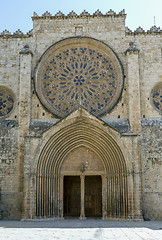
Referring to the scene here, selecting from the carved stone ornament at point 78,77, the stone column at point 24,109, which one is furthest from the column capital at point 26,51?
the carved stone ornament at point 78,77

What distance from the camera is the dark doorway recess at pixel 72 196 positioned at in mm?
16719

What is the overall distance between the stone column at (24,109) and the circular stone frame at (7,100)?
920 millimetres

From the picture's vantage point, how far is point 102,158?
1488cm

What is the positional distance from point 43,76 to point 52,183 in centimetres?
505

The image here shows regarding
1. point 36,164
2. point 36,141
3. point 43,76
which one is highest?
point 43,76

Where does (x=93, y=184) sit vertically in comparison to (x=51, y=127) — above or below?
below

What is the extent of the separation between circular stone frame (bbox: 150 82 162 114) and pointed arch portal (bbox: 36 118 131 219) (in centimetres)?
295

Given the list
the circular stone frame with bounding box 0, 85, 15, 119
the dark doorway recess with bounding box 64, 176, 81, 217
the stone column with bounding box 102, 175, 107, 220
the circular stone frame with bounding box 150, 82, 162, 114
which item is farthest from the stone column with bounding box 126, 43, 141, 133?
the circular stone frame with bounding box 0, 85, 15, 119

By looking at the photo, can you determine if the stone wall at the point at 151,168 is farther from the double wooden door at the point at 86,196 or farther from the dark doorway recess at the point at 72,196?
the dark doorway recess at the point at 72,196

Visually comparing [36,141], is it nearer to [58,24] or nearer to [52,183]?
[52,183]

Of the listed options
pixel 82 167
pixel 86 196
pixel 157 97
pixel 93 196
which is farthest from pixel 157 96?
pixel 86 196

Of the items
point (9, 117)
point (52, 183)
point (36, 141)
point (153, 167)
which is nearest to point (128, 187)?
point (153, 167)

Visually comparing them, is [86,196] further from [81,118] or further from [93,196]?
[81,118]

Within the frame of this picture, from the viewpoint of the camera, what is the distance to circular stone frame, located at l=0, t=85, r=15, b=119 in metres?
16.1
